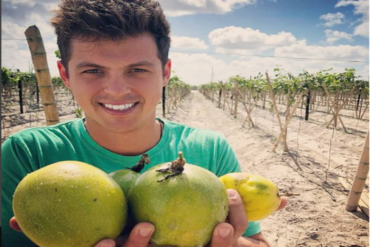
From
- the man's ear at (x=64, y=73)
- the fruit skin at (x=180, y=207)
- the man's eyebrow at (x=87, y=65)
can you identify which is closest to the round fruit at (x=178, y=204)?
the fruit skin at (x=180, y=207)

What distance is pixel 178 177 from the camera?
39.4 inches

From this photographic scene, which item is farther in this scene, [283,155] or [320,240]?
[283,155]

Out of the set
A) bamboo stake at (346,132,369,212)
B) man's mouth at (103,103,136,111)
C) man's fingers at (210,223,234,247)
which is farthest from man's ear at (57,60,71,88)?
bamboo stake at (346,132,369,212)

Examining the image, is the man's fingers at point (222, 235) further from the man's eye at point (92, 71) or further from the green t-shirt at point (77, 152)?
the man's eye at point (92, 71)

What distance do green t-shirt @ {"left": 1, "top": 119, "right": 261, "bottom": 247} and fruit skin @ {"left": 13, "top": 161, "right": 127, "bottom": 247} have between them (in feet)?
2.24

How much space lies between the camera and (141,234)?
0.93 meters

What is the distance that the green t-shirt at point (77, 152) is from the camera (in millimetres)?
1531

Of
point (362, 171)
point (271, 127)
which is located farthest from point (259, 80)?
point (362, 171)

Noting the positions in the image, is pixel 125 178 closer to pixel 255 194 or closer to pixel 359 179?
pixel 255 194

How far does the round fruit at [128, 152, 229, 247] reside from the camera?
95 cm

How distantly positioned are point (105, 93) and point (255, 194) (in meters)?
1.01

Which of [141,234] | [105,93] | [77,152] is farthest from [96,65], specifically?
[141,234]

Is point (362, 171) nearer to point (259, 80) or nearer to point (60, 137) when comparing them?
point (60, 137)

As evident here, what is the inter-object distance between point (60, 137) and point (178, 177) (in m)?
1.11
